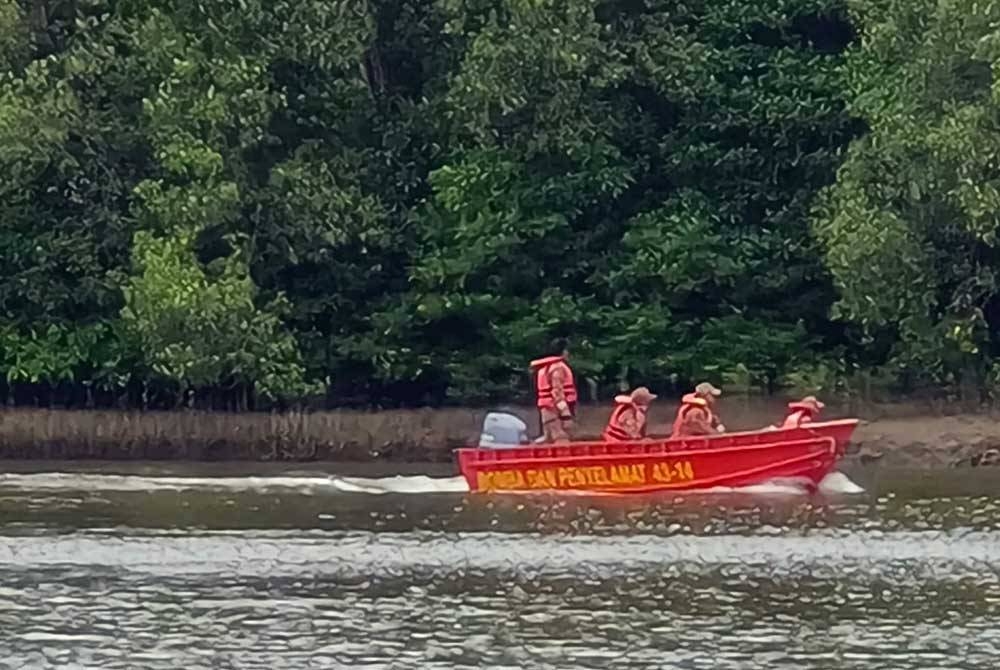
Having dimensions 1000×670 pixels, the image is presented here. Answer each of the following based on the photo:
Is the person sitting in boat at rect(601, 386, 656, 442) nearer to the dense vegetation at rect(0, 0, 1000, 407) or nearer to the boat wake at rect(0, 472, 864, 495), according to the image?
the boat wake at rect(0, 472, 864, 495)

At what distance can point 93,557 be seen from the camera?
22.9 metres

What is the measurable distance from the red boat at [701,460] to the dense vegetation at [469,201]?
7.63 meters

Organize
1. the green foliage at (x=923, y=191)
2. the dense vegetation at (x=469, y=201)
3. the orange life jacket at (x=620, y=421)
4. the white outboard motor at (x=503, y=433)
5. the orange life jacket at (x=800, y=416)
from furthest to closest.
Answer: the dense vegetation at (x=469, y=201)
the green foliage at (x=923, y=191)
the white outboard motor at (x=503, y=433)
the orange life jacket at (x=620, y=421)
the orange life jacket at (x=800, y=416)

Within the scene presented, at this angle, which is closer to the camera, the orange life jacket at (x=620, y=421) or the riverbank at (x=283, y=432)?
the orange life jacket at (x=620, y=421)

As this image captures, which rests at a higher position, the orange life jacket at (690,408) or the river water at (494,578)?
the orange life jacket at (690,408)

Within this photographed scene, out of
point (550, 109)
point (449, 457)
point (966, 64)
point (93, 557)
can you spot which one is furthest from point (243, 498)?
point (966, 64)

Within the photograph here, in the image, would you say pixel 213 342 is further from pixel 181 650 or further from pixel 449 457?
pixel 181 650

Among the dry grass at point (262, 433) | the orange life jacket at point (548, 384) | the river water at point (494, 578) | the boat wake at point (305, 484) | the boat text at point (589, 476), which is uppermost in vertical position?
the orange life jacket at point (548, 384)

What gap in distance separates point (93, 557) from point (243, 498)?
20.5 ft

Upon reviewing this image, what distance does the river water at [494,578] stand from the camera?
Answer: 17531 mm

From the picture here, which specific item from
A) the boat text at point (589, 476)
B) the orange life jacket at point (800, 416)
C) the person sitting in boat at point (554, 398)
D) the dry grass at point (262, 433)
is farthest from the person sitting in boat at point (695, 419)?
the dry grass at point (262, 433)

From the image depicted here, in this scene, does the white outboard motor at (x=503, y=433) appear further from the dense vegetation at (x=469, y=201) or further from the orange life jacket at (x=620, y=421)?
the dense vegetation at (x=469, y=201)

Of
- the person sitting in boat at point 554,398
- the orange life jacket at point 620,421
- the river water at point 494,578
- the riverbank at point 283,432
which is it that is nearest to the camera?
the river water at point 494,578

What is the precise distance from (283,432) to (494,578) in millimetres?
16460
